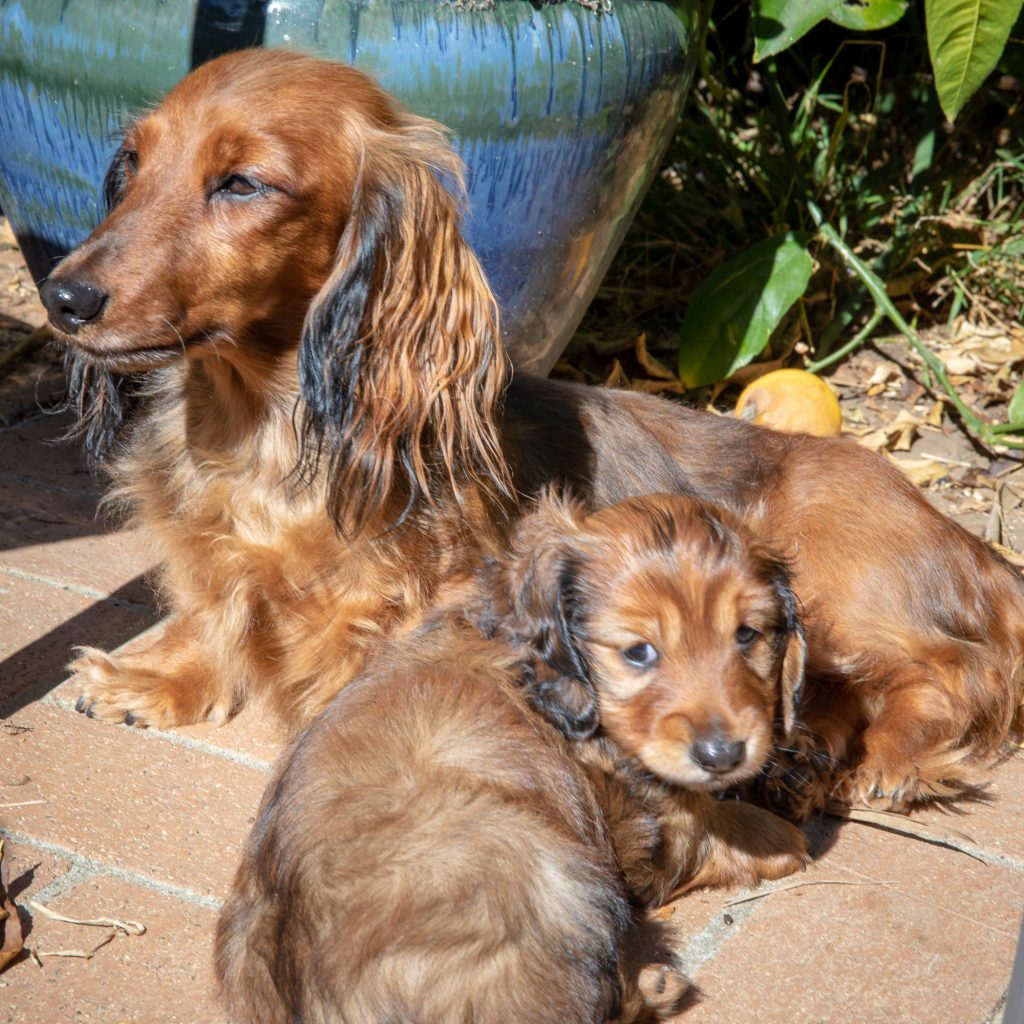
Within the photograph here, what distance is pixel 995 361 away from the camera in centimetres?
595

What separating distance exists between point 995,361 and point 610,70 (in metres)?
2.75

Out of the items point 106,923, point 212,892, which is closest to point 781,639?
point 212,892

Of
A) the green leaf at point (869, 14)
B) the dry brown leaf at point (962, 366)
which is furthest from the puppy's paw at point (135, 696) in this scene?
the dry brown leaf at point (962, 366)

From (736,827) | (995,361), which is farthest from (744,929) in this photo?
(995,361)

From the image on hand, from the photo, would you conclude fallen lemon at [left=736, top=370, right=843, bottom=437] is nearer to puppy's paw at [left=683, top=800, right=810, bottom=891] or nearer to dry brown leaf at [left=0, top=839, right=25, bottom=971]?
puppy's paw at [left=683, top=800, right=810, bottom=891]

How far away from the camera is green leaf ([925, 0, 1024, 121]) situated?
15.7 ft

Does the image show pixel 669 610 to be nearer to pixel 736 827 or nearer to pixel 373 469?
pixel 736 827

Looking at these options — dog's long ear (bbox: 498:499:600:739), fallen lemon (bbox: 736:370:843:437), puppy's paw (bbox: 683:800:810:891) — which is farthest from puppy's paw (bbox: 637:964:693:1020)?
fallen lemon (bbox: 736:370:843:437)

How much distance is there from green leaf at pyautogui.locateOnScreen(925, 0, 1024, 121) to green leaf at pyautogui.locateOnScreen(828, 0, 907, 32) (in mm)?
198

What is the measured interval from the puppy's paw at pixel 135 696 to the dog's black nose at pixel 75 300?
3.61 feet

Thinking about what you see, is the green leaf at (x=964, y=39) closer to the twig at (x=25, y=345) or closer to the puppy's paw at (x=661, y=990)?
the puppy's paw at (x=661, y=990)

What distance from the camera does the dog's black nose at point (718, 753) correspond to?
252 cm

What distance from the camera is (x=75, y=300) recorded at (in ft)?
8.84

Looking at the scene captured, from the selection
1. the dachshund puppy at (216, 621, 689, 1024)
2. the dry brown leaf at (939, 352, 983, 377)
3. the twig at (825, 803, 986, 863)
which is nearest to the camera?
the dachshund puppy at (216, 621, 689, 1024)
